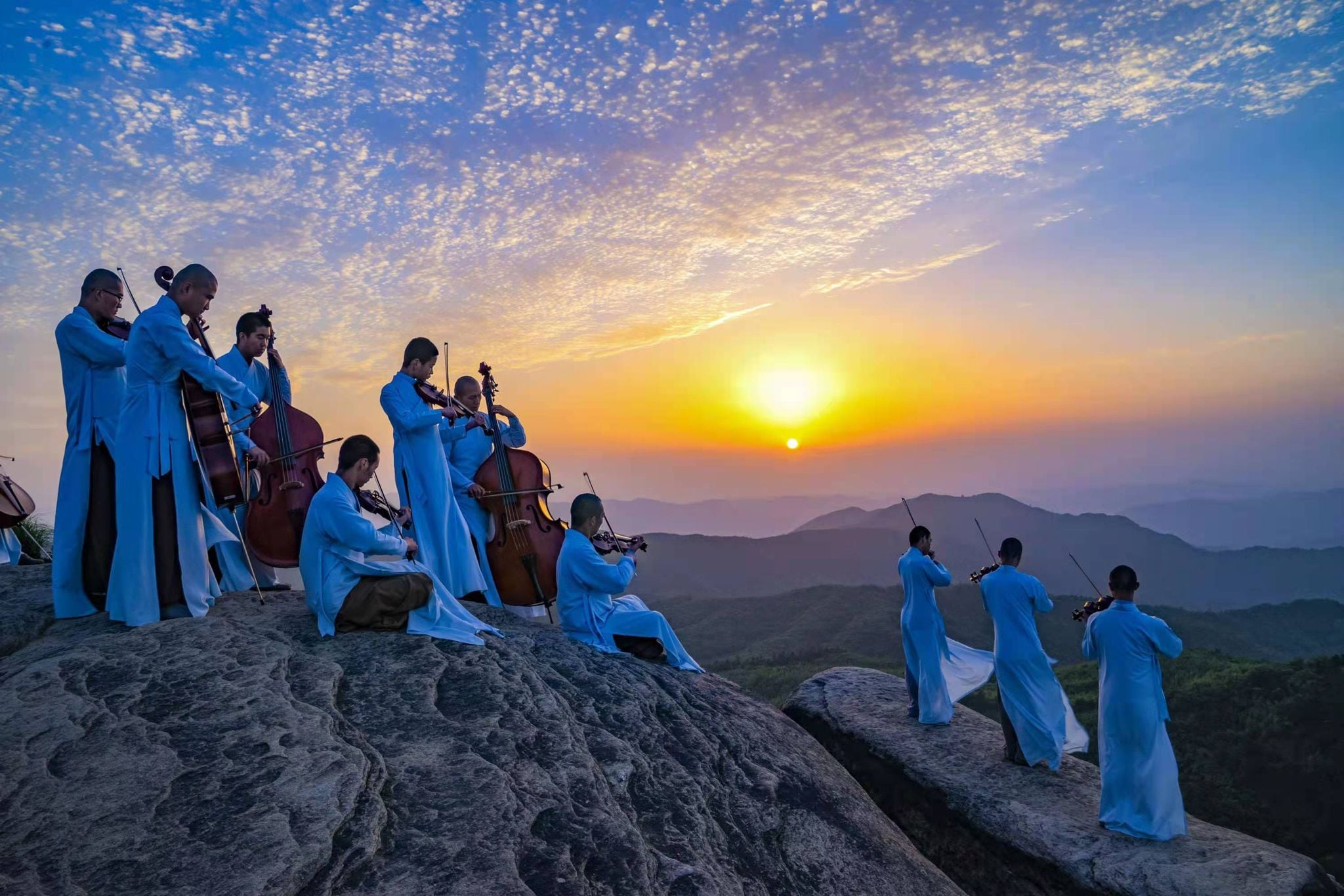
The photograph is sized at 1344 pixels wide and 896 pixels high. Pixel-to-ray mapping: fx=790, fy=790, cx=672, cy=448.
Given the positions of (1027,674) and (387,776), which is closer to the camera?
(387,776)

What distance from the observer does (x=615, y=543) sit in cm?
825

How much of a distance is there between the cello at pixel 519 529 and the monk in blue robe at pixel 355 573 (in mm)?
2452

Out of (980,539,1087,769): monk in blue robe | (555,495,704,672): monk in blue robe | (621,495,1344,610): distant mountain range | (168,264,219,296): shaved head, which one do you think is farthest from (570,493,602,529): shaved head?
(621,495,1344,610): distant mountain range

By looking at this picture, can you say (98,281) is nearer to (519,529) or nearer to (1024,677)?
(519,529)

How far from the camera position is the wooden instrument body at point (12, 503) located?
8.31 meters

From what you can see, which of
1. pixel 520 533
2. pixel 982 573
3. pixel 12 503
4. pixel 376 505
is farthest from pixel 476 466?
pixel 982 573

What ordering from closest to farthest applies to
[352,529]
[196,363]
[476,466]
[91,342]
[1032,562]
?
[352,529] < [196,363] < [91,342] < [476,466] < [1032,562]

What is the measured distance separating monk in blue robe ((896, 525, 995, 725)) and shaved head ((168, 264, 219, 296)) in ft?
24.6

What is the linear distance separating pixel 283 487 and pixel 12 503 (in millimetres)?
3515

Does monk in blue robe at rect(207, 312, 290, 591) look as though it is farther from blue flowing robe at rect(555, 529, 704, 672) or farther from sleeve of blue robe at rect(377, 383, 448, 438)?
blue flowing robe at rect(555, 529, 704, 672)

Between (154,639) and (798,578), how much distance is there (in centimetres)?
5839

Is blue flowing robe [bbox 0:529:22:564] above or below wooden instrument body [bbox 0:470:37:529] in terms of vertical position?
below

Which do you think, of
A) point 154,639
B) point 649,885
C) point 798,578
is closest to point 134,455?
point 154,639

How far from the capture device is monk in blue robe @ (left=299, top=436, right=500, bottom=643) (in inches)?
244
